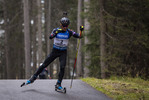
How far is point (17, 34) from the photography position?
3644 centimetres

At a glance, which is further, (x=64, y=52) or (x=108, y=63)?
(x=108, y=63)

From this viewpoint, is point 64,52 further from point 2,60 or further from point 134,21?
point 2,60

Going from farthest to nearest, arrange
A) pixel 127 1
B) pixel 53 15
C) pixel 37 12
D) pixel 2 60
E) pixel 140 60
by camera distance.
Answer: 1. pixel 2 60
2. pixel 53 15
3. pixel 37 12
4. pixel 140 60
5. pixel 127 1

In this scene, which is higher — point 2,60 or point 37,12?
point 37,12

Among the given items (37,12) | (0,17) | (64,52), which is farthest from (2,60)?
(64,52)

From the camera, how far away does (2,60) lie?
39000 mm

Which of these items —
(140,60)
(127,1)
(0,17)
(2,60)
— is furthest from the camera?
(2,60)

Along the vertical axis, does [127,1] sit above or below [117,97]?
above

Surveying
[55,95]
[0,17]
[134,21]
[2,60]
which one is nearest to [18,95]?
[55,95]

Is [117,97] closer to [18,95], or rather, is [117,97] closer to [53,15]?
[18,95]

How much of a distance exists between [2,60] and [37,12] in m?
13.3

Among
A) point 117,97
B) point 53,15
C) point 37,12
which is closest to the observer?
point 117,97

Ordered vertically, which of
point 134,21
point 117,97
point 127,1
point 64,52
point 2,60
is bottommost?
point 2,60

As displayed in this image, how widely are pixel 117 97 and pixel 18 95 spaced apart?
2630mm
